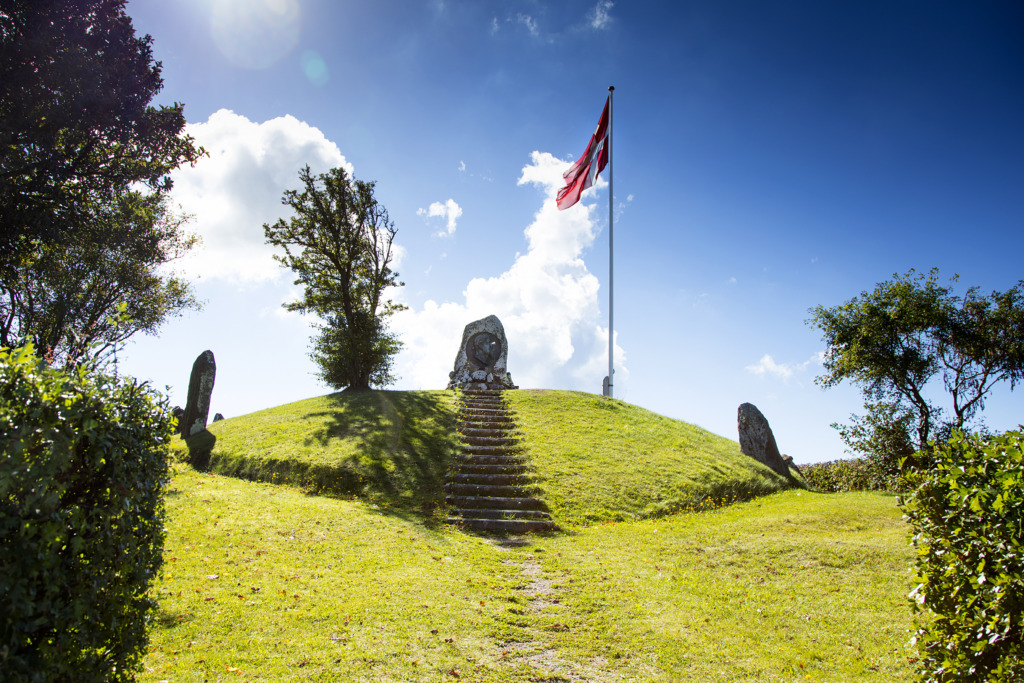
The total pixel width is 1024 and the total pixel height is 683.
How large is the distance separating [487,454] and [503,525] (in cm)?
516

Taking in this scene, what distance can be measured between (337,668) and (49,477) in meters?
3.80

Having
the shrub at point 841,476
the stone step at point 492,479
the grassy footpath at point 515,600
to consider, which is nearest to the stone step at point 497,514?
the grassy footpath at point 515,600

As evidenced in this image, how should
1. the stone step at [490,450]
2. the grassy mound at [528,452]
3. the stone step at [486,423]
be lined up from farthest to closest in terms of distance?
1. the stone step at [486,423]
2. the stone step at [490,450]
3. the grassy mound at [528,452]

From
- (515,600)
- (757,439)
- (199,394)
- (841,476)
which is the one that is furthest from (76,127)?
(841,476)

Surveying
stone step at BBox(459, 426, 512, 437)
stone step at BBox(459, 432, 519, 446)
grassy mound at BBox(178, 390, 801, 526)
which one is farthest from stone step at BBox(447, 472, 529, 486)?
stone step at BBox(459, 426, 512, 437)

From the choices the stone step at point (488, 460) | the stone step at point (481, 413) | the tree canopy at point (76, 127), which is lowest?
the stone step at point (488, 460)

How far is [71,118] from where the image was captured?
569 inches

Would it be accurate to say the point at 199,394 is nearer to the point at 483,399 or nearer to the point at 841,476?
the point at 483,399

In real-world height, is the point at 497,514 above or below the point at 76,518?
below

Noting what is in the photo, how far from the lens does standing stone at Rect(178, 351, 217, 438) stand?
865 inches

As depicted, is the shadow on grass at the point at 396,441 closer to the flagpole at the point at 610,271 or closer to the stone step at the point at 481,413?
the stone step at the point at 481,413

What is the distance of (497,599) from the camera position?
8.77 meters

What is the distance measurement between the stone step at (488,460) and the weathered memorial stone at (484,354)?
9287 millimetres

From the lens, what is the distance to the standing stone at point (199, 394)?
72.1 ft
